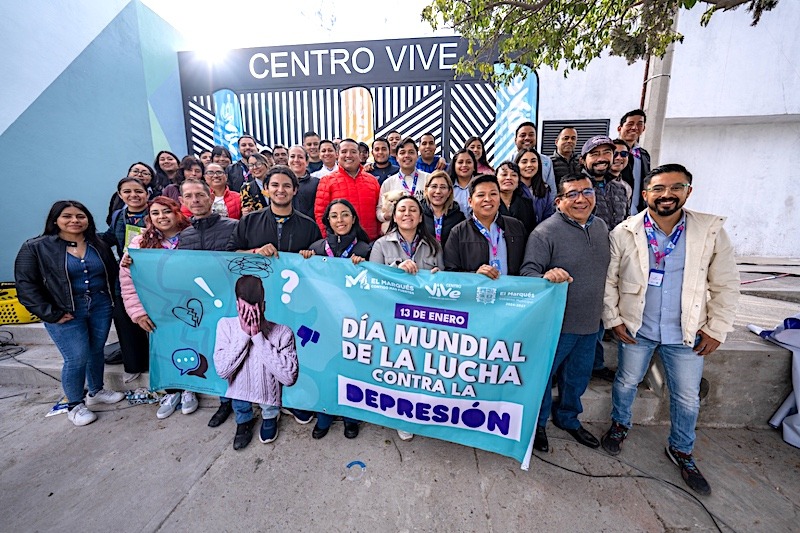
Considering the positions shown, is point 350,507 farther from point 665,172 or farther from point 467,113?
point 467,113

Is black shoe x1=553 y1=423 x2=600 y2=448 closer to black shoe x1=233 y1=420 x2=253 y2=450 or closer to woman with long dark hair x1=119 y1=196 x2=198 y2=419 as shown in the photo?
black shoe x1=233 y1=420 x2=253 y2=450

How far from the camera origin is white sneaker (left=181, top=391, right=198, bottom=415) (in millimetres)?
3260

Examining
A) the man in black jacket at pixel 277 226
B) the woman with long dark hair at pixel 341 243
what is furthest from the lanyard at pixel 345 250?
the man in black jacket at pixel 277 226

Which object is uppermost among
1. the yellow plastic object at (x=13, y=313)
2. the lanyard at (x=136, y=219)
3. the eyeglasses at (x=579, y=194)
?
the eyeglasses at (x=579, y=194)

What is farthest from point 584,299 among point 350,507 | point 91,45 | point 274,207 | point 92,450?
point 91,45

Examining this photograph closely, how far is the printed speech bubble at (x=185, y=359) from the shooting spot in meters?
3.01

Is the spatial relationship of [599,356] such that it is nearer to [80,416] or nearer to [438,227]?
[438,227]

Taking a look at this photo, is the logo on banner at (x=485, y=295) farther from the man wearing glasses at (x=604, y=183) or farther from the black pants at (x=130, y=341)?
the black pants at (x=130, y=341)

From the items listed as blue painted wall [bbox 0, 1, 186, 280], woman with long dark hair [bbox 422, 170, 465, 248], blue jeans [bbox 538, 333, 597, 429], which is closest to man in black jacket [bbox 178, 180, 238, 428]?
woman with long dark hair [bbox 422, 170, 465, 248]

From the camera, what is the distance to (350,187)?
3.92m

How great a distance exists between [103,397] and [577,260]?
4.52 metres

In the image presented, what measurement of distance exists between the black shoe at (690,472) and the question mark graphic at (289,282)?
314cm

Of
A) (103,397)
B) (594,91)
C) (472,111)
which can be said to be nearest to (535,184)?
(103,397)

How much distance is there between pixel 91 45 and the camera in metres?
6.00
